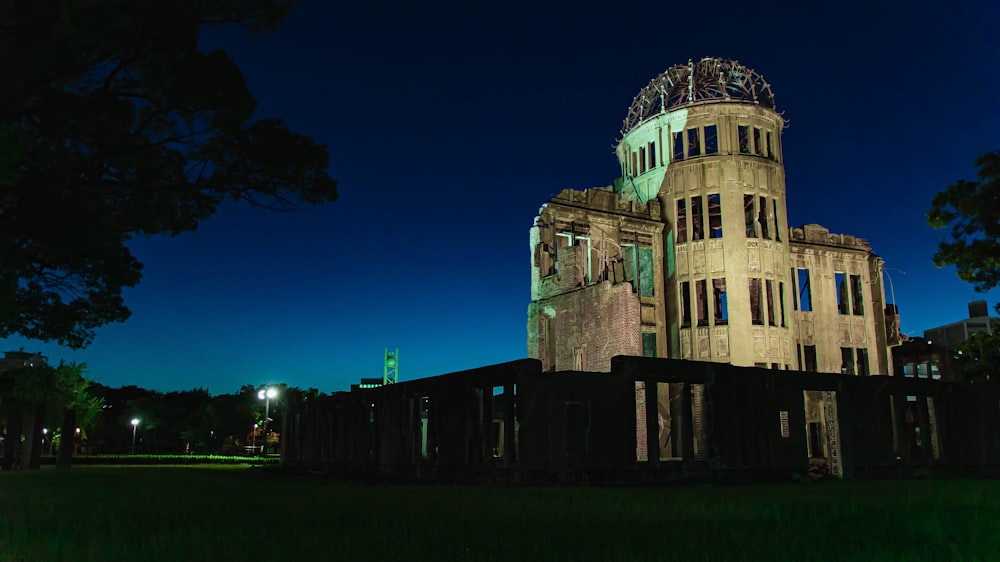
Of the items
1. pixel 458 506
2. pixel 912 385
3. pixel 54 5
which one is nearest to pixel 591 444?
pixel 458 506

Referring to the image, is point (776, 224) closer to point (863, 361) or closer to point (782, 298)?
point (782, 298)

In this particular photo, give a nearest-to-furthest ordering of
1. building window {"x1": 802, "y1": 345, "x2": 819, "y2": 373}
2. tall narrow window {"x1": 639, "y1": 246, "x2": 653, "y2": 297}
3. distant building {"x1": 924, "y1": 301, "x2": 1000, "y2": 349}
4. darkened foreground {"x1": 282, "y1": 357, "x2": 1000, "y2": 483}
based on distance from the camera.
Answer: darkened foreground {"x1": 282, "y1": 357, "x2": 1000, "y2": 483} → tall narrow window {"x1": 639, "y1": 246, "x2": 653, "y2": 297} → building window {"x1": 802, "y1": 345, "x2": 819, "y2": 373} → distant building {"x1": 924, "y1": 301, "x2": 1000, "y2": 349}

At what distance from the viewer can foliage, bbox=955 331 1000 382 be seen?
2634 centimetres

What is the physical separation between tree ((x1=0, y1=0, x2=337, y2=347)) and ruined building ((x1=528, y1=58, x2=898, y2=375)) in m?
18.6

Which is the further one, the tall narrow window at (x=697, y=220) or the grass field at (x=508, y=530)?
the tall narrow window at (x=697, y=220)

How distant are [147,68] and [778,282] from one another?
1169 inches

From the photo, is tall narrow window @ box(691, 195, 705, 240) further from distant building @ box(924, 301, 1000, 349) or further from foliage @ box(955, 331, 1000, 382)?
distant building @ box(924, 301, 1000, 349)

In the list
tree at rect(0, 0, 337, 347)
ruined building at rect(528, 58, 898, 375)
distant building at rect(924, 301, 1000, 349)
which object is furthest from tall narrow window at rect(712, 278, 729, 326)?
distant building at rect(924, 301, 1000, 349)

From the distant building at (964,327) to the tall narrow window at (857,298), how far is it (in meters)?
39.4

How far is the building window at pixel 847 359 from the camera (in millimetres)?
41062

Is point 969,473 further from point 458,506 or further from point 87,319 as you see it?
point 87,319

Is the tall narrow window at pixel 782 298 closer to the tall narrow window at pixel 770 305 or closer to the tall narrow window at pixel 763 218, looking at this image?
the tall narrow window at pixel 770 305

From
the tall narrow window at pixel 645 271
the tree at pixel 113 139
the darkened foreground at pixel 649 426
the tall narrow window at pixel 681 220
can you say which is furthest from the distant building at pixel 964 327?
Result: the tree at pixel 113 139

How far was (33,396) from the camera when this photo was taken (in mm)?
33125
